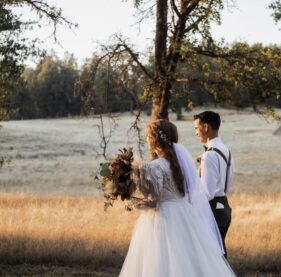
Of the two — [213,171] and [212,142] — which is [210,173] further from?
[212,142]

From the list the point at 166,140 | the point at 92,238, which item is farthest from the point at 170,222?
the point at 92,238

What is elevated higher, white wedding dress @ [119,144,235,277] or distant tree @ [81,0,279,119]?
distant tree @ [81,0,279,119]

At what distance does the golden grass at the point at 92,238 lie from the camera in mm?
10734

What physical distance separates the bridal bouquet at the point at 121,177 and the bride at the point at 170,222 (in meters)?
0.14

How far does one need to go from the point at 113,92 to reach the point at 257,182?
18.2 meters

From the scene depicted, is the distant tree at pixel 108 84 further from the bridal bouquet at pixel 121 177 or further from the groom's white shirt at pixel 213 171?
the bridal bouquet at pixel 121 177

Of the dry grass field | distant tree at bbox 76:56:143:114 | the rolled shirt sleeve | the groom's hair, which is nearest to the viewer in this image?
the rolled shirt sleeve

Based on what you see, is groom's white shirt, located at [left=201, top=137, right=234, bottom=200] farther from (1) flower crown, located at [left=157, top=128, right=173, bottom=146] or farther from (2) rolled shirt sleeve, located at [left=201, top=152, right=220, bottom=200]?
(1) flower crown, located at [left=157, top=128, right=173, bottom=146]

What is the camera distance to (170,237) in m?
6.43

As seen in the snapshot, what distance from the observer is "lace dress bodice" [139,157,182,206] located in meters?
6.21

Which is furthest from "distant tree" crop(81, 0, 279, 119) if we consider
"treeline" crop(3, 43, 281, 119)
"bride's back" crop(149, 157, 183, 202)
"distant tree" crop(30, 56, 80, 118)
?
"distant tree" crop(30, 56, 80, 118)

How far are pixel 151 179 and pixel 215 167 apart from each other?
118 cm

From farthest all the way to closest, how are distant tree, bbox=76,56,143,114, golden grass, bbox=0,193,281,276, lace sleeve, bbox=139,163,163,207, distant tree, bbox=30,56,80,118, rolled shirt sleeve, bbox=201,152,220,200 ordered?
distant tree, bbox=30,56,80,118
distant tree, bbox=76,56,143,114
golden grass, bbox=0,193,281,276
rolled shirt sleeve, bbox=201,152,220,200
lace sleeve, bbox=139,163,163,207

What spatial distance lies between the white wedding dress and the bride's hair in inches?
2.5
